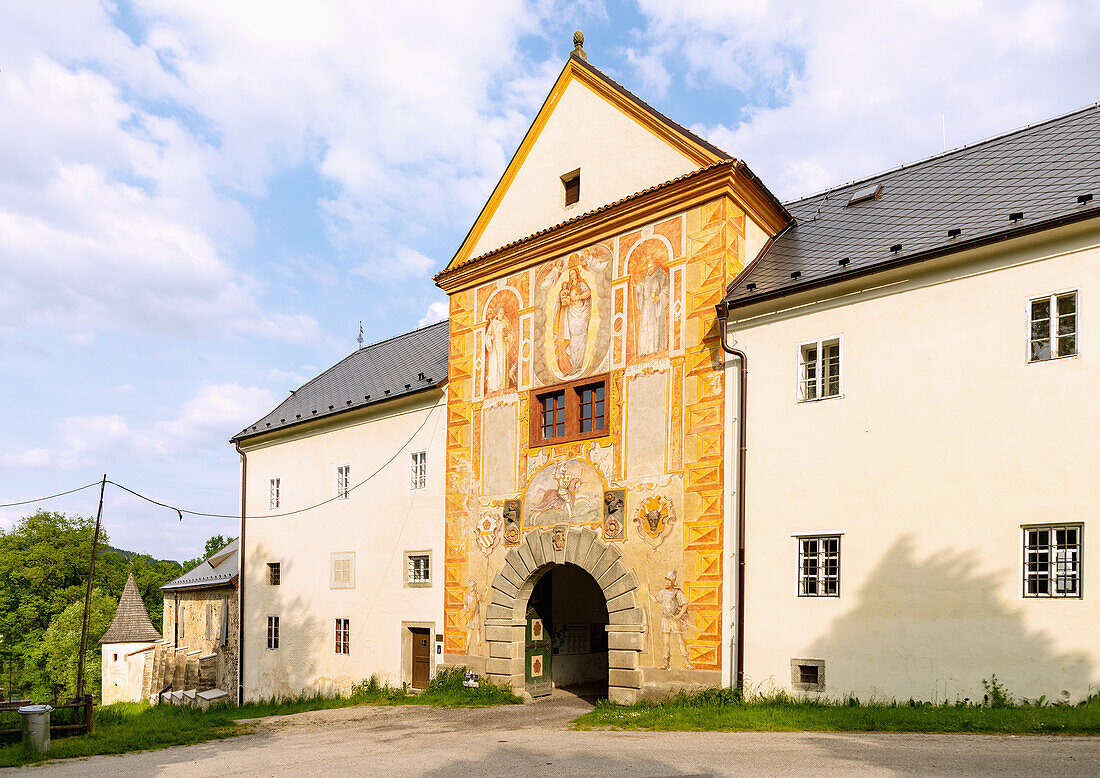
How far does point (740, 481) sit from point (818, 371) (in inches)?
94.7

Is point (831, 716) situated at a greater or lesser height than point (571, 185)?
lesser

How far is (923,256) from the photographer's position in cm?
1395

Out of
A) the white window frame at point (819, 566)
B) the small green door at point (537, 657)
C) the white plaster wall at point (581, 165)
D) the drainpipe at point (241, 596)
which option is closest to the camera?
the white window frame at point (819, 566)

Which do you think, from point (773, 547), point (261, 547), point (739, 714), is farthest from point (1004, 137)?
point (261, 547)

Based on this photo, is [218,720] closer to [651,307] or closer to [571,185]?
[651,307]

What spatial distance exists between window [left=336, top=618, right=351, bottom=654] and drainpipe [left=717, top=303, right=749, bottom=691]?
12224 mm

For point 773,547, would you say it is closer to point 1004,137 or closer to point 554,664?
point 554,664

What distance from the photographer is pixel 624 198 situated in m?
18.6

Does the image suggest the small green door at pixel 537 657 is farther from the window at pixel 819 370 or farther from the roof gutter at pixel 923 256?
the roof gutter at pixel 923 256

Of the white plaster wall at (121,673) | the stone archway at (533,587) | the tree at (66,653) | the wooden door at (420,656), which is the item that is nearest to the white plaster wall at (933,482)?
the stone archway at (533,587)

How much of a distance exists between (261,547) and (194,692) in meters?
5.15

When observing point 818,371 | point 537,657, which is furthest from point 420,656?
point 818,371

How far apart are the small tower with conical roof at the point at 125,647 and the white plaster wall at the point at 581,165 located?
29615mm

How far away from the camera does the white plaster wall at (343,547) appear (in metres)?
22.3
